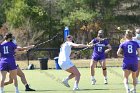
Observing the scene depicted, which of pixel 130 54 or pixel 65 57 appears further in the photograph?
pixel 65 57

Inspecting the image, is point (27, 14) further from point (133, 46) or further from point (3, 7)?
point (133, 46)

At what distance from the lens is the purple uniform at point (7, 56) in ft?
47.6

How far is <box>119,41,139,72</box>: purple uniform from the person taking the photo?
14.0m

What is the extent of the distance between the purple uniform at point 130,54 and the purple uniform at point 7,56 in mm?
3163

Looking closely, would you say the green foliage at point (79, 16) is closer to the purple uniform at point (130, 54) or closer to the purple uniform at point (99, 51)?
the purple uniform at point (99, 51)

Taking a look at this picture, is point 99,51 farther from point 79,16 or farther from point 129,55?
point 79,16

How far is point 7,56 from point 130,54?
11.5 feet

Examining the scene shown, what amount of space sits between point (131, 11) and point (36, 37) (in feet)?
39.2

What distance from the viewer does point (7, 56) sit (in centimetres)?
1459

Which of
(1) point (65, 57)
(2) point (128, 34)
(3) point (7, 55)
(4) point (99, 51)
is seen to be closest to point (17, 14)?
(4) point (99, 51)

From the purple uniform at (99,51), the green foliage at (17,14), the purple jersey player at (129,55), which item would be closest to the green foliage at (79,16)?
the green foliage at (17,14)

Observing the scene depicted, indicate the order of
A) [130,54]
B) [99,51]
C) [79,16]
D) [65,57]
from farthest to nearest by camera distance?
[79,16] < [99,51] < [65,57] < [130,54]

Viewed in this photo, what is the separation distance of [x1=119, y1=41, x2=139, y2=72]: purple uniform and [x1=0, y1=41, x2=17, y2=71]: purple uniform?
10.4 ft

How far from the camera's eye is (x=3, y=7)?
54.5 m
